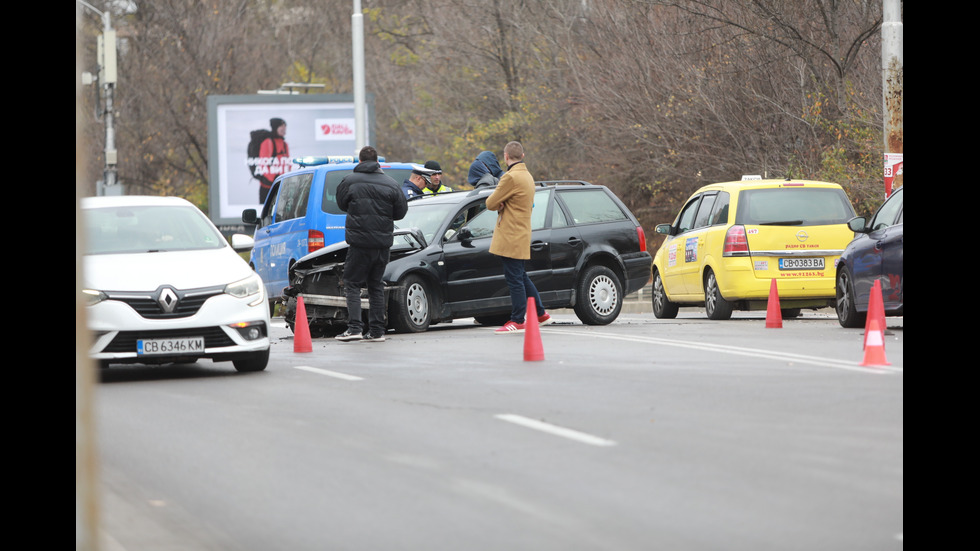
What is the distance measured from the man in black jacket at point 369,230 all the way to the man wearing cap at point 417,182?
350 cm

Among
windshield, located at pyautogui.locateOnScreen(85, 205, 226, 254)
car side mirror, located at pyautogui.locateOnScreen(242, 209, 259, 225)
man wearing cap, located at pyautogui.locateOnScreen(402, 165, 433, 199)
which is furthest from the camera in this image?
car side mirror, located at pyautogui.locateOnScreen(242, 209, 259, 225)

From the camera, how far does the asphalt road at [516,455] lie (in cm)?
552

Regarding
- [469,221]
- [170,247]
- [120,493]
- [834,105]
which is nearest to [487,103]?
[834,105]

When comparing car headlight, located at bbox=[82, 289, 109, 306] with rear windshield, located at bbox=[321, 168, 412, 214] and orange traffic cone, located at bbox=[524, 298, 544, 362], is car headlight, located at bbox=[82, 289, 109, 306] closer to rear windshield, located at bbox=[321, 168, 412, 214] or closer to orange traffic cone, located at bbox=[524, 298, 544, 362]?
orange traffic cone, located at bbox=[524, 298, 544, 362]

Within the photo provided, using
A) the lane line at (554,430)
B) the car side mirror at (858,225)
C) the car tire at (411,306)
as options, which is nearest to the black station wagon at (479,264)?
the car tire at (411,306)

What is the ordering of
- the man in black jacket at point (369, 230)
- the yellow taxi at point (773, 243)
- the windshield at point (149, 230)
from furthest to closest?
the yellow taxi at point (773, 243)
the man in black jacket at point (369, 230)
the windshield at point (149, 230)

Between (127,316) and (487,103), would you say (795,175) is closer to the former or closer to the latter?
(487,103)

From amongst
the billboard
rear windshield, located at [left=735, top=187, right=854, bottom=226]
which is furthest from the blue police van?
the billboard

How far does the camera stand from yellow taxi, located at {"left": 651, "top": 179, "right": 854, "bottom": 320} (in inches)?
653

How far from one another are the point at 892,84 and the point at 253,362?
35.1ft

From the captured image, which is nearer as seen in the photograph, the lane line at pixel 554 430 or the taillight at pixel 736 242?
the lane line at pixel 554 430

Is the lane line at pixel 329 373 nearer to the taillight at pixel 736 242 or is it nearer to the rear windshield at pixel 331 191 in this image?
the rear windshield at pixel 331 191

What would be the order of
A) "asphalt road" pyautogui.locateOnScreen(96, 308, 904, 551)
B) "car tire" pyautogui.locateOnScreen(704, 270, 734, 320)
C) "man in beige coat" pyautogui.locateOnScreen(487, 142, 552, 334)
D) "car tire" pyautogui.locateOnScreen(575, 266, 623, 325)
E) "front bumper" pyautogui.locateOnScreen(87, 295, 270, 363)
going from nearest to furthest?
"asphalt road" pyautogui.locateOnScreen(96, 308, 904, 551) → "front bumper" pyautogui.locateOnScreen(87, 295, 270, 363) → "man in beige coat" pyautogui.locateOnScreen(487, 142, 552, 334) → "car tire" pyautogui.locateOnScreen(575, 266, 623, 325) → "car tire" pyautogui.locateOnScreen(704, 270, 734, 320)

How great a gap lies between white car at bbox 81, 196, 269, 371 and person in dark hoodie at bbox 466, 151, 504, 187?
5240 mm
